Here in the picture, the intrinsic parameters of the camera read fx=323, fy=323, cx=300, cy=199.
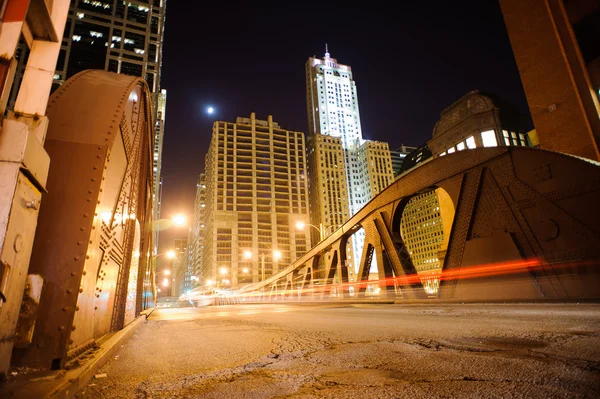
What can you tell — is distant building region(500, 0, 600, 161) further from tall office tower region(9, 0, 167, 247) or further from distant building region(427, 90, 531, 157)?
tall office tower region(9, 0, 167, 247)

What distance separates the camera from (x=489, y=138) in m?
21.5

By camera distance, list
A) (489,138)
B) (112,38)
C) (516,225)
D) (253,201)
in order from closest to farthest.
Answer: (516,225) < (489,138) < (112,38) < (253,201)

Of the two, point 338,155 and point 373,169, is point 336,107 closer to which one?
point 338,155

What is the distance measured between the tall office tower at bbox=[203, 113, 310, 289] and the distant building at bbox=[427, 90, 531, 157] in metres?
84.9

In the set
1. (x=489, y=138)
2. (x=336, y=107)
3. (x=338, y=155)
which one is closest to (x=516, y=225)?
(x=489, y=138)

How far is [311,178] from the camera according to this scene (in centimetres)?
13075

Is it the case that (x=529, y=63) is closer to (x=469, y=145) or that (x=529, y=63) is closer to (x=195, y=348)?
(x=469, y=145)

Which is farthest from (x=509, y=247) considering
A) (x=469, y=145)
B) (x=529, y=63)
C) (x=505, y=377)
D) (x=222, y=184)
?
(x=222, y=184)

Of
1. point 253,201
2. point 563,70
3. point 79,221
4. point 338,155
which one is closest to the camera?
point 79,221

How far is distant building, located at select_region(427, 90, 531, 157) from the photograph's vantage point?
845 inches

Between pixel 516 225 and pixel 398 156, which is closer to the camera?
pixel 516 225

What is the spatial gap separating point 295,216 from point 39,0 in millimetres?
116851

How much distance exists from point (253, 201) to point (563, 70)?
103381mm

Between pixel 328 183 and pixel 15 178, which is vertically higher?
pixel 328 183
